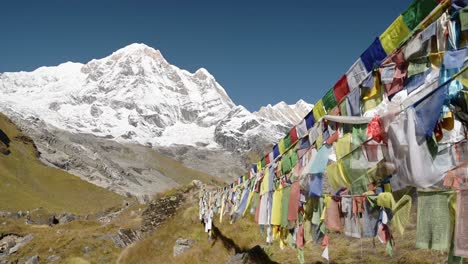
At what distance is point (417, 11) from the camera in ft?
20.0

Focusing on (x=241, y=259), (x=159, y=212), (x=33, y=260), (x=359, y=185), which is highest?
(x=359, y=185)

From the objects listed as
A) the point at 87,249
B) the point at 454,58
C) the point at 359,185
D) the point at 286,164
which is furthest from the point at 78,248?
the point at 454,58

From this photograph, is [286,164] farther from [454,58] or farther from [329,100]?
[454,58]

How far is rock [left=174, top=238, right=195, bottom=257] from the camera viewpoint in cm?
2257

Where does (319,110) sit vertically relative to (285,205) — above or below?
above

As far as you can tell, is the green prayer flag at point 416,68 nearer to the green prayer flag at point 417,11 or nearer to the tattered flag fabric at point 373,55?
the green prayer flag at point 417,11

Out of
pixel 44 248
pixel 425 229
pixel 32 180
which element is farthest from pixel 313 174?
pixel 32 180

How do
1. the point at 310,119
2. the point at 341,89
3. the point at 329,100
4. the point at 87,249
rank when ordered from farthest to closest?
the point at 87,249
the point at 310,119
the point at 329,100
the point at 341,89

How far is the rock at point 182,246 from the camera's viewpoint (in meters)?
22.6

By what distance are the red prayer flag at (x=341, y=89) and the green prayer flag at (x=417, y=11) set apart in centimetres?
186

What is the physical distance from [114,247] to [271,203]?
2202 centimetres

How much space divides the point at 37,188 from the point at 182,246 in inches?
5011

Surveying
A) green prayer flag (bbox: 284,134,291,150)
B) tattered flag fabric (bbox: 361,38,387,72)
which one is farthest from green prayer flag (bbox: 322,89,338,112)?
green prayer flag (bbox: 284,134,291,150)

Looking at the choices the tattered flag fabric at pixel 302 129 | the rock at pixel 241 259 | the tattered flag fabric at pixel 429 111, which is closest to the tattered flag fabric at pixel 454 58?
the tattered flag fabric at pixel 429 111
